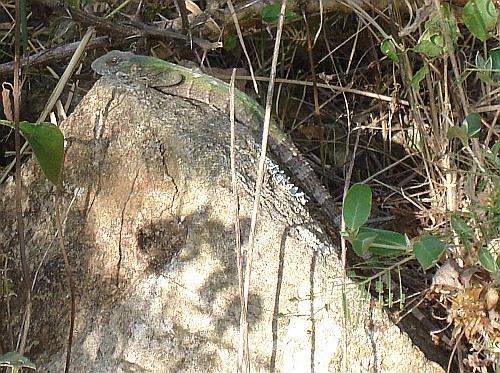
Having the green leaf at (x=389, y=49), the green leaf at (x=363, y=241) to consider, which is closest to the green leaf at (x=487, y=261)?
the green leaf at (x=363, y=241)

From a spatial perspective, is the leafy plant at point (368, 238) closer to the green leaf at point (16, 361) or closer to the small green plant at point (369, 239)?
the small green plant at point (369, 239)

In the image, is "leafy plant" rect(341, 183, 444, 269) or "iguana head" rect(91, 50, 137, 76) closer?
"leafy plant" rect(341, 183, 444, 269)

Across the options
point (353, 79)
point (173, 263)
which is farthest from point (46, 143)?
point (353, 79)

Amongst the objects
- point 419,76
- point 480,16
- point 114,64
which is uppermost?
point 480,16

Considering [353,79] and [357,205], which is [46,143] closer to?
[357,205]

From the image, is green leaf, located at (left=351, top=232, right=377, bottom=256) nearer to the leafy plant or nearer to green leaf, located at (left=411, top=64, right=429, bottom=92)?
the leafy plant

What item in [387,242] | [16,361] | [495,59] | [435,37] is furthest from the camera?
[435,37]

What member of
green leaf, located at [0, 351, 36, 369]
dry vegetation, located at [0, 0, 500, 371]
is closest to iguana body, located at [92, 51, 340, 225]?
dry vegetation, located at [0, 0, 500, 371]

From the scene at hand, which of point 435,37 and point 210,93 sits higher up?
point 435,37
